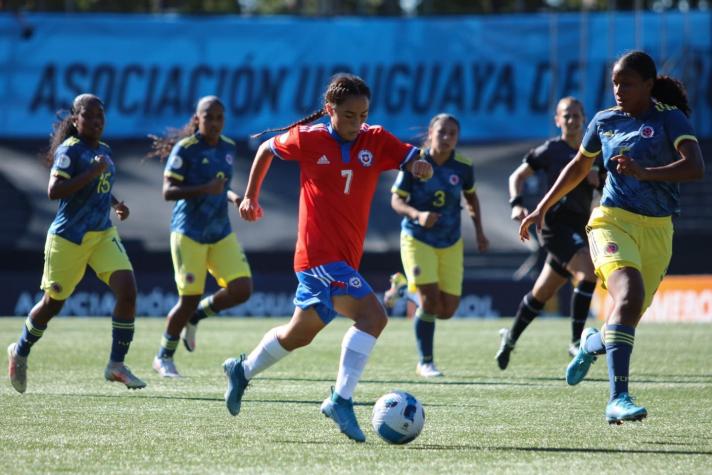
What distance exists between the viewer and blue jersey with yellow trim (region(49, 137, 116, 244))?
950 cm

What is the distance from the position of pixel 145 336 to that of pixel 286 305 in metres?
6.11

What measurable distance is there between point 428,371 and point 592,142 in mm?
3792

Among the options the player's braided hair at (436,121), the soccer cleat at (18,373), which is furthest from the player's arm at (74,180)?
the player's braided hair at (436,121)

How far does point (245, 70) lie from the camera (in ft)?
79.5

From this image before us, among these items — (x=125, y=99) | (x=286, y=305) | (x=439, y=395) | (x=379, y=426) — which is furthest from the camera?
(x=125, y=99)

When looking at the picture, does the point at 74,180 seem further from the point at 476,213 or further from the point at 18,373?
the point at 476,213

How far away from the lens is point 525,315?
11594mm

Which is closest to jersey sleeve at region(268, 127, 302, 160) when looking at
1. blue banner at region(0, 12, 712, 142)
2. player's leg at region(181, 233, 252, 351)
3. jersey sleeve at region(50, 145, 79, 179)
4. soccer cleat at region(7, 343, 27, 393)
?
jersey sleeve at region(50, 145, 79, 179)

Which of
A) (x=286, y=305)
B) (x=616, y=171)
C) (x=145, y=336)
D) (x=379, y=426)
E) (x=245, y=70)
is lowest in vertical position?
(x=286, y=305)

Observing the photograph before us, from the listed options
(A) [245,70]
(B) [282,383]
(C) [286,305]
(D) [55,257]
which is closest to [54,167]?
(D) [55,257]

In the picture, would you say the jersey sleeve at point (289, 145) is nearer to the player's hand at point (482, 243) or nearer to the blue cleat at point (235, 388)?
the blue cleat at point (235, 388)

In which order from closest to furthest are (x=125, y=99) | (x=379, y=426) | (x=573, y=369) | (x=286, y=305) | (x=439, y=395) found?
(x=379, y=426)
(x=573, y=369)
(x=439, y=395)
(x=286, y=305)
(x=125, y=99)

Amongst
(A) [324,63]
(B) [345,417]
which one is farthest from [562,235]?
(A) [324,63]

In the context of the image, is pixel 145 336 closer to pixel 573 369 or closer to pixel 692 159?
pixel 573 369
